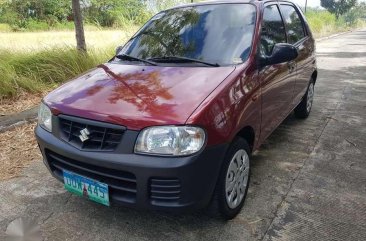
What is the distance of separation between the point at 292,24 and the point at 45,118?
121 inches

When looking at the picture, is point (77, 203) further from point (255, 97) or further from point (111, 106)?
point (255, 97)

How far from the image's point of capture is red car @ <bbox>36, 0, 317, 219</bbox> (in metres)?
2.28

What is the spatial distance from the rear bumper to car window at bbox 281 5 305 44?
2.30 metres

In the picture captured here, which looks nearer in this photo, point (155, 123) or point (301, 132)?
point (155, 123)

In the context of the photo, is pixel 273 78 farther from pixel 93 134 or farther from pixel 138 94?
pixel 93 134

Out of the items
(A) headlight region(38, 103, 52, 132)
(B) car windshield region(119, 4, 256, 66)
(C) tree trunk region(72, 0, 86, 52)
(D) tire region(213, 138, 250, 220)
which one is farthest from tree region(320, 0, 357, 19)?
(A) headlight region(38, 103, 52, 132)

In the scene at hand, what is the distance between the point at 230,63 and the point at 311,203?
1.34 metres

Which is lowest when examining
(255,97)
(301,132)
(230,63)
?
(301,132)

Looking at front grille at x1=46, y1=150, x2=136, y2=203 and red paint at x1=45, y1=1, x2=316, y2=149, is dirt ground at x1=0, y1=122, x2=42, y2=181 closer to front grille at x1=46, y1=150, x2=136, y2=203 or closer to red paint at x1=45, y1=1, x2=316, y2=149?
red paint at x1=45, y1=1, x2=316, y2=149

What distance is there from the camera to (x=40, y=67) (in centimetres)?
680

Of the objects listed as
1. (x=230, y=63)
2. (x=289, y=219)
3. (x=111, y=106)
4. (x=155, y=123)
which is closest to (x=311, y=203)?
(x=289, y=219)

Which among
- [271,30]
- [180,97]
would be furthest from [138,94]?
[271,30]

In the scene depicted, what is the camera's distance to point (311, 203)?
3066mm

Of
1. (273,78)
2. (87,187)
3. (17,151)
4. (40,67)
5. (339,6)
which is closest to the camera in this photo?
(87,187)
